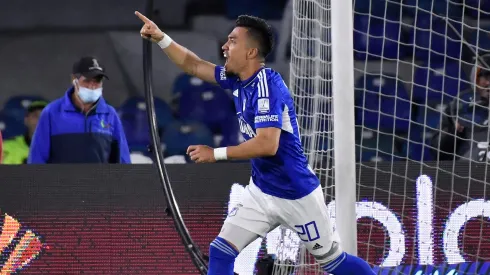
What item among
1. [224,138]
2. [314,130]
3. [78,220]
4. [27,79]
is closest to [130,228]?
[78,220]

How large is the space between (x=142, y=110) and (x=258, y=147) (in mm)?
4508

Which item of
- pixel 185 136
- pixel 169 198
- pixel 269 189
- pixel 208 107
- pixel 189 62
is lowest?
pixel 169 198

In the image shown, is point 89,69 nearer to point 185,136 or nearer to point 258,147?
point 185,136

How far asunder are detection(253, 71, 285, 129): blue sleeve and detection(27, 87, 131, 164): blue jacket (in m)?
2.33

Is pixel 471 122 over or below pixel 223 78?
below

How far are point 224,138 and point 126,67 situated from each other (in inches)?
46.3

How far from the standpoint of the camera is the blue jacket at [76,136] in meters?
7.12

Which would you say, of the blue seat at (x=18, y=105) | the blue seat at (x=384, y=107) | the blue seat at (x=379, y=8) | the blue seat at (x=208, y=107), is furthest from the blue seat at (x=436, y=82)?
the blue seat at (x=18, y=105)

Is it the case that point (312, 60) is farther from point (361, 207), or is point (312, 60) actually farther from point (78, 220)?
point (78, 220)

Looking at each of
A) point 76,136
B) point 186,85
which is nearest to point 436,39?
point 186,85

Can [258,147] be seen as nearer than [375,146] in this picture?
Yes

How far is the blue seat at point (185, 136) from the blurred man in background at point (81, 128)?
5.72ft

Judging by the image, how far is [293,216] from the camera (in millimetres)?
5355

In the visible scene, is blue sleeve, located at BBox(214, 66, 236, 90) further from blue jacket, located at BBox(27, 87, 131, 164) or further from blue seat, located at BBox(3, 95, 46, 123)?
blue seat, located at BBox(3, 95, 46, 123)
